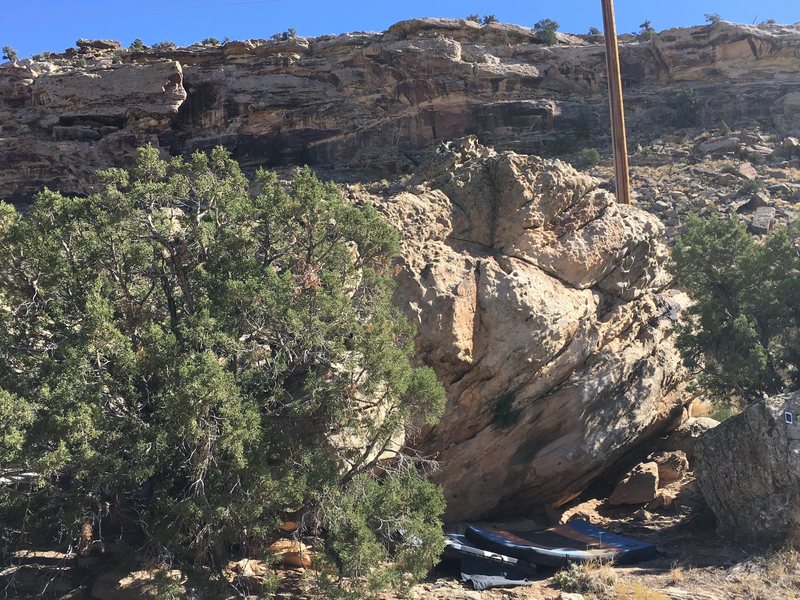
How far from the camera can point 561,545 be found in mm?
11164

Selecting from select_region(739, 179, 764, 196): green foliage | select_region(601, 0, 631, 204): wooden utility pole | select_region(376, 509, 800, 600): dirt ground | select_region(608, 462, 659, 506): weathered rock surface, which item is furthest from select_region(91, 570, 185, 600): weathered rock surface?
select_region(739, 179, 764, 196): green foliage

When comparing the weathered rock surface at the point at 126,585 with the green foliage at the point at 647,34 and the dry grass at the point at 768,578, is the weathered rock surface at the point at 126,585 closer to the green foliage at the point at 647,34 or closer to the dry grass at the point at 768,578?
the dry grass at the point at 768,578

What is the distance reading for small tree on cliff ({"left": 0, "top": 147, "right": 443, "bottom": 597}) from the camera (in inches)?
303

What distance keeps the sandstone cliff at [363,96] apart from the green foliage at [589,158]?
11.8 ft

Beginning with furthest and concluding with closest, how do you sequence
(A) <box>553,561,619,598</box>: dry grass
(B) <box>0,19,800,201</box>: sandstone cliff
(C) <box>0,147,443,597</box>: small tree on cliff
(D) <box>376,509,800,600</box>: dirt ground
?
(B) <box>0,19,800,201</box>: sandstone cliff → (A) <box>553,561,619,598</box>: dry grass → (D) <box>376,509,800,600</box>: dirt ground → (C) <box>0,147,443,597</box>: small tree on cliff

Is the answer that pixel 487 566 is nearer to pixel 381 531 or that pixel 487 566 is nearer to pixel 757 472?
pixel 381 531

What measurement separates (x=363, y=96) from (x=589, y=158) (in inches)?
553

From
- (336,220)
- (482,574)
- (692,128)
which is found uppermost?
(692,128)

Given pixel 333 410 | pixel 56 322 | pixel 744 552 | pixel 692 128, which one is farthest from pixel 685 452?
pixel 692 128

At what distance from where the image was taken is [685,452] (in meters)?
14.6

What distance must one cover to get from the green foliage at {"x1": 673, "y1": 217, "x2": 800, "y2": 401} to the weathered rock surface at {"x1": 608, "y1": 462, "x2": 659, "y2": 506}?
1.94 metres

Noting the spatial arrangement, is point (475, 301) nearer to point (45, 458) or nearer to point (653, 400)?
point (653, 400)

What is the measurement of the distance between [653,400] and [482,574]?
4883 mm

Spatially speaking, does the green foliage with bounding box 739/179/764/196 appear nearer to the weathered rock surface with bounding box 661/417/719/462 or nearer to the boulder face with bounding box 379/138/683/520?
the weathered rock surface with bounding box 661/417/719/462
